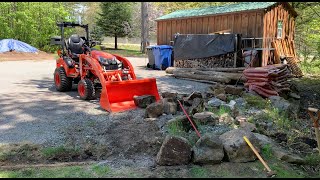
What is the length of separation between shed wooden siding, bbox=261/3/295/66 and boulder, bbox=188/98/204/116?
320 inches

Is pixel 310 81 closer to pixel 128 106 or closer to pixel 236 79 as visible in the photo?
pixel 236 79

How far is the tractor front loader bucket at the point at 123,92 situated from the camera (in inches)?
287

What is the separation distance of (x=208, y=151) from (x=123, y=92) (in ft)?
12.3

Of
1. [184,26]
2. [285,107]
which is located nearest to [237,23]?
[184,26]

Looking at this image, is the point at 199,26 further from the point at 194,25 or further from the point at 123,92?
the point at 123,92

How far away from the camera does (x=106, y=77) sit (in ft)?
25.9

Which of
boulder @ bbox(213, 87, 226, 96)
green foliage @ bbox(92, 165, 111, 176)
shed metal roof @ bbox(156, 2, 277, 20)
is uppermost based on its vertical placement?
shed metal roof @ bbox(156, 2, 277, 20)

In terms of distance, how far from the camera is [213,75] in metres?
12.2

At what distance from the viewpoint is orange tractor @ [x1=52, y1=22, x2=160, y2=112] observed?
7.44 m

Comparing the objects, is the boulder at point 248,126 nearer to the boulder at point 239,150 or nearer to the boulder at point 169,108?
the boulder at point 239,150

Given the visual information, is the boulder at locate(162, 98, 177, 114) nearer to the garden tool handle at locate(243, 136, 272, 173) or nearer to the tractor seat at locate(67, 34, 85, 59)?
the garden tool handle at locate(243, 136, 272, 173)

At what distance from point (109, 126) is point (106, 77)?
2128 mm

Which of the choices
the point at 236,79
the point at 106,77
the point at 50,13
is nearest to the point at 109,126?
the point at 106,77

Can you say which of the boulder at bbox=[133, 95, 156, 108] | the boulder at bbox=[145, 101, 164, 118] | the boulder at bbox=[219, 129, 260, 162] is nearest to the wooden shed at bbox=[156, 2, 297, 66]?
the boulder at bbox=[133, 95, 156, 108]
